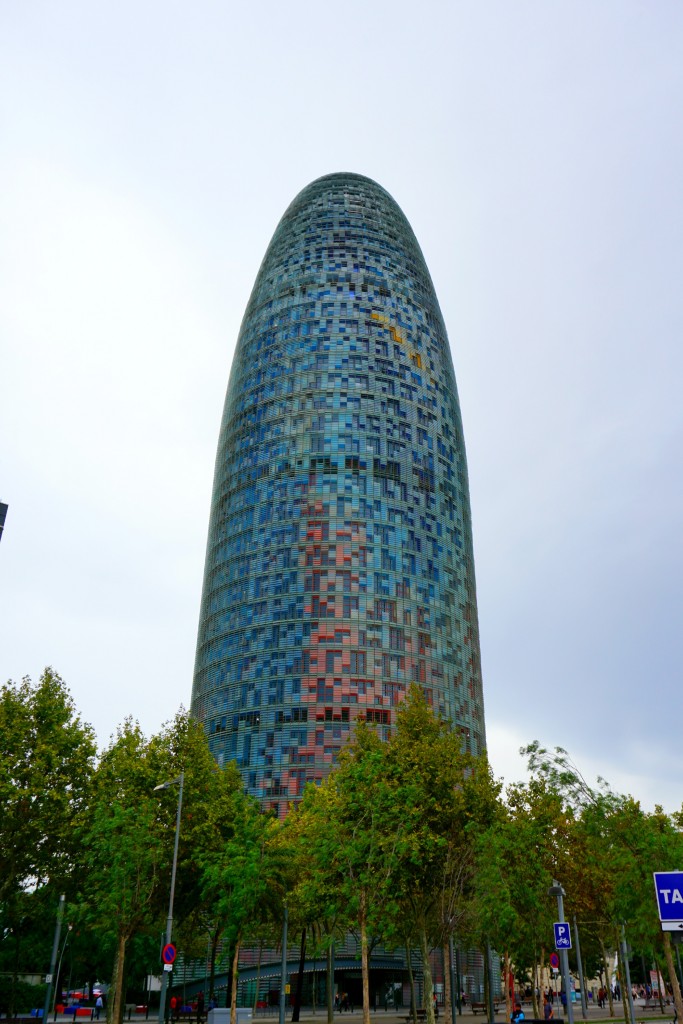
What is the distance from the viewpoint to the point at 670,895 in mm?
13484

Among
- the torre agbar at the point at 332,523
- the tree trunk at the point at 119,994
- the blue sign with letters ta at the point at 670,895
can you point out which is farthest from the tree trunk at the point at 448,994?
the torre agbar at the point at 332,523

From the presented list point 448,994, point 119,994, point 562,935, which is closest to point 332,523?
point 448,994

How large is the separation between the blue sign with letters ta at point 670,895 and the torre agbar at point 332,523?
109505 millimetres

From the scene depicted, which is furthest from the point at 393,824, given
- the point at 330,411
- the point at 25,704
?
the point at 330,411

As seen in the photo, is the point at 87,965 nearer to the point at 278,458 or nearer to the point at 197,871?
the point at 197,871

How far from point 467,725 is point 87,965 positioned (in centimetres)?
7010

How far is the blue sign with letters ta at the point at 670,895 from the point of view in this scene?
43.6ft

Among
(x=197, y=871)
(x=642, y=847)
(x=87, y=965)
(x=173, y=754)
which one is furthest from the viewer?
(x=87, y=965)

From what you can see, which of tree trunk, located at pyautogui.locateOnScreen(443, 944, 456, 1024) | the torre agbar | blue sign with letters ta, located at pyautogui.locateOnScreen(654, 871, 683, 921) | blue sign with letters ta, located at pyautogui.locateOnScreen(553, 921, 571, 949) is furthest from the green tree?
the torre agbar

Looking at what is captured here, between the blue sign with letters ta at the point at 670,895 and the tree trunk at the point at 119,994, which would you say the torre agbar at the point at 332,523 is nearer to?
the tree trunk at the point at 119,994

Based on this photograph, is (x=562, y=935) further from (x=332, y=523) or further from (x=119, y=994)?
(x=332, y=523)

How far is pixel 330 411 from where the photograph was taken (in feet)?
484

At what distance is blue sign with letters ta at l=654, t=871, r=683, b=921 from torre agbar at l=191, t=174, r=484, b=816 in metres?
110

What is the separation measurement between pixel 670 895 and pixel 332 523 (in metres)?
125
